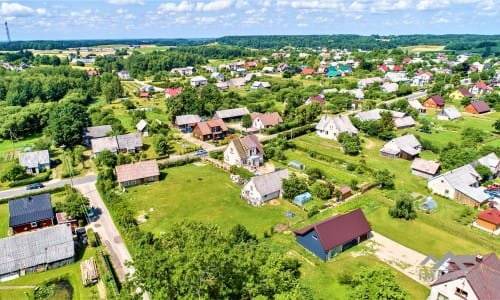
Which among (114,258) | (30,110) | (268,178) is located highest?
(30,110)

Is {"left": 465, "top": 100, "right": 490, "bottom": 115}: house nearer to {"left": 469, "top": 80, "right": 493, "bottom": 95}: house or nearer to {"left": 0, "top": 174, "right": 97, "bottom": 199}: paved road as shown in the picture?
{"left": 469, "top": 80, "right": 493, "bottom": 95}: house

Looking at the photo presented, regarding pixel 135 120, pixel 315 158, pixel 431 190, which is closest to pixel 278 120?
pixel 315 158

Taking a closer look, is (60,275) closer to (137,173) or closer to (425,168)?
(137,173)

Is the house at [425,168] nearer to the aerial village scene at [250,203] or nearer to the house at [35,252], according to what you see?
the aerial village scene at [250,203]

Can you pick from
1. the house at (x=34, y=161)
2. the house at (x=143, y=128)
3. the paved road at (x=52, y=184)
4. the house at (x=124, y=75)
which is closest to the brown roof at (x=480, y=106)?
the house at (x=143, y=128)

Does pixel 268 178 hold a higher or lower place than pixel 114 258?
higher

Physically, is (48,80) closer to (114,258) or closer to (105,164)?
(105,164)

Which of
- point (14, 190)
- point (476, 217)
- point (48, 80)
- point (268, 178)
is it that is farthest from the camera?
point (48, 80)
